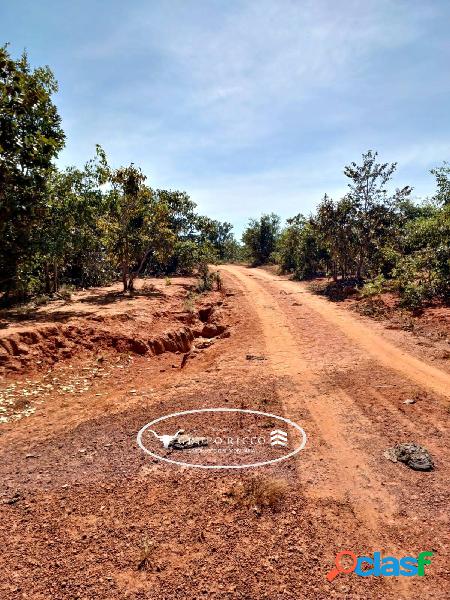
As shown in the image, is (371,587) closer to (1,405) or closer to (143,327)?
(1,405)

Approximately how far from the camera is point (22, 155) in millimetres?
13148

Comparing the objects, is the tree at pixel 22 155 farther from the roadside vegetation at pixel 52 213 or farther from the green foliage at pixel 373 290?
the green foliage at pixel 373 290

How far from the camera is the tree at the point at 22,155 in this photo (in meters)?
12.3

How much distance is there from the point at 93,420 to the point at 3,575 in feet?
11.8

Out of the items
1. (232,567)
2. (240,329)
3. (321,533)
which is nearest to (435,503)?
(321,533)

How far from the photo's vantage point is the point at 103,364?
1125 centimetres

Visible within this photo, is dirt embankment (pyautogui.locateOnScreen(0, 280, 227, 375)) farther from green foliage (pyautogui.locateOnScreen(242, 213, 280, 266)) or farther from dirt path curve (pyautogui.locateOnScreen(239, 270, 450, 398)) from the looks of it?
green foliage (pyautogui.locateOnScreen(242, 213, 280, 266))

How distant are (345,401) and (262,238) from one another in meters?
45.0

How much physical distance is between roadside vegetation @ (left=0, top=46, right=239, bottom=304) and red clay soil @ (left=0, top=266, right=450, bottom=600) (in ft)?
17.8

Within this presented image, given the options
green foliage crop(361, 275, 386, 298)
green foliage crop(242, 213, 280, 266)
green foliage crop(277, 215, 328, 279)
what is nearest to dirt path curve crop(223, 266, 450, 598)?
green foliage crop(361, 275, 386, 298)

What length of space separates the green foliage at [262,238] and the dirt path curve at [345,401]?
3516 cm

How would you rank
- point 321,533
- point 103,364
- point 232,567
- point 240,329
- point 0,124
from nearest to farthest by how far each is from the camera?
point 232,567
point 321,533
point 103,364
point 0,124
point 240,329

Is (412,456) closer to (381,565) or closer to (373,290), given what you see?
(381,565)

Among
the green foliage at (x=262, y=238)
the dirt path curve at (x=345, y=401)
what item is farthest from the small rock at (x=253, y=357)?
the green foliage at (x=262, y=238)
